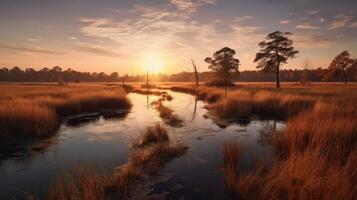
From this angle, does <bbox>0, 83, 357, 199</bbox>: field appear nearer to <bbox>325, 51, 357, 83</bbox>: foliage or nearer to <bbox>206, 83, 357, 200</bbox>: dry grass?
<bbox>206, 83, 357, 200</bbox>: dry grass

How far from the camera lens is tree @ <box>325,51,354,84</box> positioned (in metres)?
A: 54.0

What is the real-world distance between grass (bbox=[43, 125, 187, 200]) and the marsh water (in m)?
0.36

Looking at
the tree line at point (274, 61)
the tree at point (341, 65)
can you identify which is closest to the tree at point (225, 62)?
the tree line at point (274, 61)

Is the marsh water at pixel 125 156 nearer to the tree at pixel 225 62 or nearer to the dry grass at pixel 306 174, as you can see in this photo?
the dry grass at pixel 306 174

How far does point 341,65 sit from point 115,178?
64427mm

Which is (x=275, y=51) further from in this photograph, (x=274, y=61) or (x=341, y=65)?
(x=341, y=65)

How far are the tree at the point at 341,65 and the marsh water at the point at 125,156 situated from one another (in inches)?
2060

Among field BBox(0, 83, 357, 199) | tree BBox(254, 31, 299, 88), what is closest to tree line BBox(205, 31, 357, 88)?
tree BBox(254, 31, 299, 88)

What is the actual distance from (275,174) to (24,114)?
39.9 feet

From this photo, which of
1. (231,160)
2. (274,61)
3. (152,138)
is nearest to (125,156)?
(152,138)

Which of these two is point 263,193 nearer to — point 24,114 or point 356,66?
point 24,114

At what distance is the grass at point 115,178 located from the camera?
4891mm

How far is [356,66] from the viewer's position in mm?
53219

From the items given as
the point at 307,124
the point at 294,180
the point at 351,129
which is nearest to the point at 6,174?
the point at 294,180
